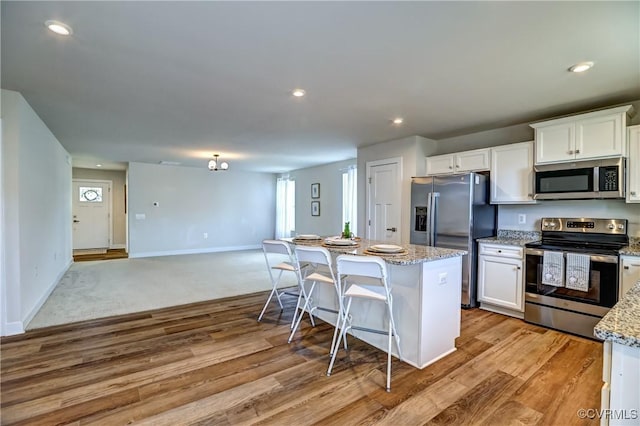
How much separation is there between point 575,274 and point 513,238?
0.99 metres

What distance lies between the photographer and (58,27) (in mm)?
1929

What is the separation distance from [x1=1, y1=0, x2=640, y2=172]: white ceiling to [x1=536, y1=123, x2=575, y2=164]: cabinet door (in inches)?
9.2

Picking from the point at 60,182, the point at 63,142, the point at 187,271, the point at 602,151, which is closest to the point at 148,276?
the point at 187,271

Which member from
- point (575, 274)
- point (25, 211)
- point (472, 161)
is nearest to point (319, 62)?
point (472, 161)

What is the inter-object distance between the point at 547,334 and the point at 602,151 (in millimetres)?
1950

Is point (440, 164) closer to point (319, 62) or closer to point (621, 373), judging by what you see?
point (319, 62)

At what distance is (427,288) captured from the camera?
241cm

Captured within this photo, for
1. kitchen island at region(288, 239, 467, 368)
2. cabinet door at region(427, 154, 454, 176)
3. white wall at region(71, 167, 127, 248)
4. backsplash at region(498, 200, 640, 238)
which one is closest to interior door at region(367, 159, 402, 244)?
cabinet door at region(427, 154, 454, 176)

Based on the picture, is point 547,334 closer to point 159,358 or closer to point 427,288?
point 427,288

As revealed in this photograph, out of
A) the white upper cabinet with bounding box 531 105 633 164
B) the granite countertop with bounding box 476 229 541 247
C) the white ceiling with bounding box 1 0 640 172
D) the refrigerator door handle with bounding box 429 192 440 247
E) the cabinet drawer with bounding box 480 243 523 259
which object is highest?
the white ceiling with bounding box 1 0 640 172

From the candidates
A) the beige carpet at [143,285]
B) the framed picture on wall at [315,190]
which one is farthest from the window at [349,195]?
the beige carpet at [143,285]

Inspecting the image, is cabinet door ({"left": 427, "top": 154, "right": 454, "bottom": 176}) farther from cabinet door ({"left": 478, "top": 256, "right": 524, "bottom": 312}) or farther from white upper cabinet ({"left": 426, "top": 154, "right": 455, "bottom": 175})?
cabinet door ({"left": 478, "top": 256, "right": 524, "bottom": 312})

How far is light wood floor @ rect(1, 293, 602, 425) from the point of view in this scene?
6.16 ft

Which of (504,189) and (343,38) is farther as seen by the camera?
(504,189)
